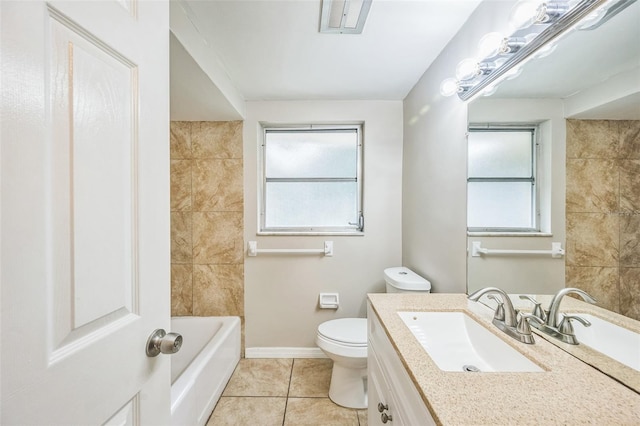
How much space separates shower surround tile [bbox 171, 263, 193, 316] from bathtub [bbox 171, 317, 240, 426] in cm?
10

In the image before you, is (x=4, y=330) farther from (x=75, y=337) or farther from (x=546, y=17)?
(x=546, y=17)

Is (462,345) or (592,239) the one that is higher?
(592,239)

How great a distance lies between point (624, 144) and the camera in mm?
710

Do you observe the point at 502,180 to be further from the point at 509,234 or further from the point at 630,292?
the point at 630,292

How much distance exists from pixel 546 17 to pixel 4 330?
1.43m

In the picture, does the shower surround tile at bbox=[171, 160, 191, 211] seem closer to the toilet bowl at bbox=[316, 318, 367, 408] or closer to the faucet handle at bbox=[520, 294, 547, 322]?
the toilet bowl at bbox=[316, 318, 367, 408]

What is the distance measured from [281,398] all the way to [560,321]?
1.65 metres

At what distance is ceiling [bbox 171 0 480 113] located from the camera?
1.30 metres

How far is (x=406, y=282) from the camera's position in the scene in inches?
70.5

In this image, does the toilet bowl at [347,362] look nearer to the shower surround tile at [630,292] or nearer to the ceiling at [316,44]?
the shower surround tile at [630,292]

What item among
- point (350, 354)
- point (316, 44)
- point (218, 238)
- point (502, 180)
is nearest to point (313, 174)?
point (218, 238)

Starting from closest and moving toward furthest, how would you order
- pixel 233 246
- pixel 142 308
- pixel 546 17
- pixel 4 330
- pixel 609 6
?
pixel 4 330, pixel 142 308, pixel 609 6, pixel 546 17, pixel 233 246

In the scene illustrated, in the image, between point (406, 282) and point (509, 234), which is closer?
point (509, 234)

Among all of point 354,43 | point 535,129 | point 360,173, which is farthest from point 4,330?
point 360,173
